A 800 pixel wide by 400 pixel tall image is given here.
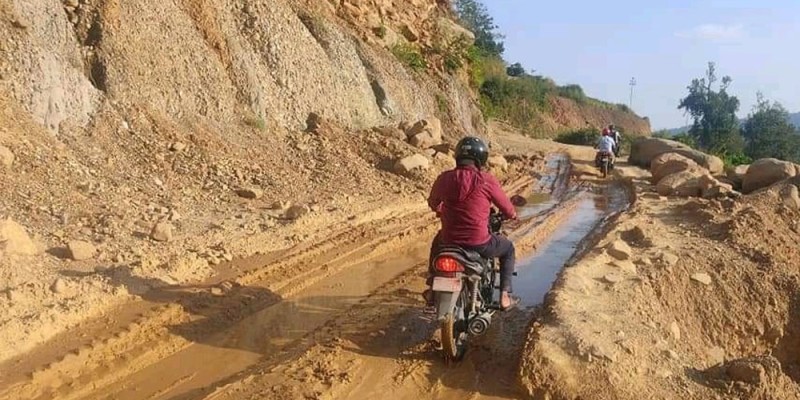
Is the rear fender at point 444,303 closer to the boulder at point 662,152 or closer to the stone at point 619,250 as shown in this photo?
the stone at point 619,250

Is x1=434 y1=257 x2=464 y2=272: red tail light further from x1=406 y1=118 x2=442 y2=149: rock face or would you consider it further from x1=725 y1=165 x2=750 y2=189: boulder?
x1=725 y1=165 x2=750 y2=189: boulder

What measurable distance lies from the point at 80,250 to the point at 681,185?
12402 mm

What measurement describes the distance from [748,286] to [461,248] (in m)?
4.46

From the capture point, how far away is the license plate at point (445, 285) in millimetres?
5573

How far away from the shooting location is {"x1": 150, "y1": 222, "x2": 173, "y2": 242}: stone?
8.41 metres

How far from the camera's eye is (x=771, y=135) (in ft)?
141

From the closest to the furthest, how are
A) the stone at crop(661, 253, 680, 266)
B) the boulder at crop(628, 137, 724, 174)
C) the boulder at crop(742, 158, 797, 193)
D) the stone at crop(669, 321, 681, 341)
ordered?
the stone at crop(669, 321, 681, 341) → the stone at crop(661, 253, 680, 266) → the boulder at crop(742, 158, 797, 193) → the boulder at crop(628, 137, 724, 174)

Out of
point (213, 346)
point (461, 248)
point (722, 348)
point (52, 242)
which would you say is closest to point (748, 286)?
point (722, 348)

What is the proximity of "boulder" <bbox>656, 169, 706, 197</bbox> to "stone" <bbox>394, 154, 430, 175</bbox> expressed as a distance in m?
5.24

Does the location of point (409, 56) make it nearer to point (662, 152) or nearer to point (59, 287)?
point (662, 152)

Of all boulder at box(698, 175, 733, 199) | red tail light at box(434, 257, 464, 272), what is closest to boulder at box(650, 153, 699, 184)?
boulder at box(698, 175, 733, 199)

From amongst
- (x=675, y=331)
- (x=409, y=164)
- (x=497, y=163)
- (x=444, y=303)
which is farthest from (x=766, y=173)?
(x=444, y=303)

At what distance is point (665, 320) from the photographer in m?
7.45

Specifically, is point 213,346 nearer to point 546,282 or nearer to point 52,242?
point 52,242
